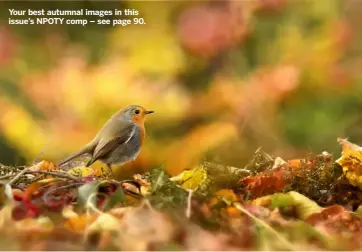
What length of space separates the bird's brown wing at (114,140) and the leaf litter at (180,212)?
9 cm

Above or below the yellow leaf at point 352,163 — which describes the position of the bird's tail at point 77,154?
above

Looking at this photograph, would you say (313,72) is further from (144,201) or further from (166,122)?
(144,201)

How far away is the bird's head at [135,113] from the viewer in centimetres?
98

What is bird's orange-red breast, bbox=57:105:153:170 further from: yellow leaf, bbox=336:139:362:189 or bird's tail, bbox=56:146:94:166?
yellow leaf, bbox=336:139:362:189

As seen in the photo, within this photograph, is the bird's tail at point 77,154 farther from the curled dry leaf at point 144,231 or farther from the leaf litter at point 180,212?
the curled dry leaf at point 144,231

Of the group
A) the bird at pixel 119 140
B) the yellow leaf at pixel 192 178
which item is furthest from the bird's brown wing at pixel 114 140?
the yellow leaf at pixel 192 178

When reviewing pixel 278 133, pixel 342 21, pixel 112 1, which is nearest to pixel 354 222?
pixel 278 133

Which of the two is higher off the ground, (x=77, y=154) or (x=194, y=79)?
(x=194, y=79)

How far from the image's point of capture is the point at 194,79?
0.99 m

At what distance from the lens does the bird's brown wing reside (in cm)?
97

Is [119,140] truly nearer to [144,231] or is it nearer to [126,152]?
[126,152]

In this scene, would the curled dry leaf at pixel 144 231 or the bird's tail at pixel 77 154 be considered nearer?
A: the curled dry leaf at pixel 144 231

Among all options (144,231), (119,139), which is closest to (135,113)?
(119,139)

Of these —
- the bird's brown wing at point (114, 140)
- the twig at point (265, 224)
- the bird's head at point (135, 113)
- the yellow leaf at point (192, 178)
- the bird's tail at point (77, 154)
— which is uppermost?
the bird's head at point (135, 113)
